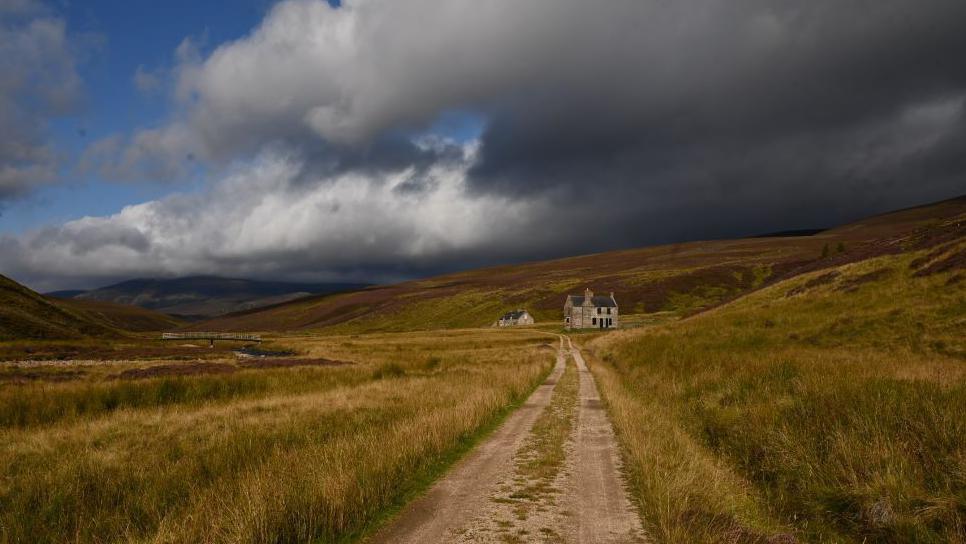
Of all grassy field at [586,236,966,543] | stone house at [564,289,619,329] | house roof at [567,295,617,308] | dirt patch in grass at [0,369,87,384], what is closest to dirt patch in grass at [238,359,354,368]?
dirt patch in grass at [0,369,87,384]

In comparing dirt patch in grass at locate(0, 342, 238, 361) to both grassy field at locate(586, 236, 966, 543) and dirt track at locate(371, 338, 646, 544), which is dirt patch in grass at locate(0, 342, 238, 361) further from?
grassy field at locate(586, 236, 966, 543)

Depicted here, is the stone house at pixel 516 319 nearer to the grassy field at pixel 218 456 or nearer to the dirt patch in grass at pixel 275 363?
the dirt patch in grass at pixel 275 363

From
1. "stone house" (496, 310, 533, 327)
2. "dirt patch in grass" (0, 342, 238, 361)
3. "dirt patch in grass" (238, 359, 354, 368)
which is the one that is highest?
"dirt patch in grass" (0, 342, 238, 361)

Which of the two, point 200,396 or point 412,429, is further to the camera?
point 200,396

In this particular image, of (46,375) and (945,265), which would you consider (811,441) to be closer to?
(945,265)

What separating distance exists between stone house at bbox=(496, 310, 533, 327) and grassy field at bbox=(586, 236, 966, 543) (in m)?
112

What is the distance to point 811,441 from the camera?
32.7 ft

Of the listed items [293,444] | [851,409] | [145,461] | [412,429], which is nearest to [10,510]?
[145,461]

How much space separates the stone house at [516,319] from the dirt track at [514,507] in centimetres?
12365

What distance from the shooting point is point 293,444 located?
43.2 feet

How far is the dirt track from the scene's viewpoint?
7.01 meters

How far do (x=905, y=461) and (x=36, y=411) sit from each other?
2528 centimetres

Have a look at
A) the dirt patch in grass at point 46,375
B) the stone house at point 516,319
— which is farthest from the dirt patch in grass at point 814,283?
the stone house at point 516,319

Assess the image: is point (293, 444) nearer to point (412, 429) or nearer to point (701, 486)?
point (412, 429)
